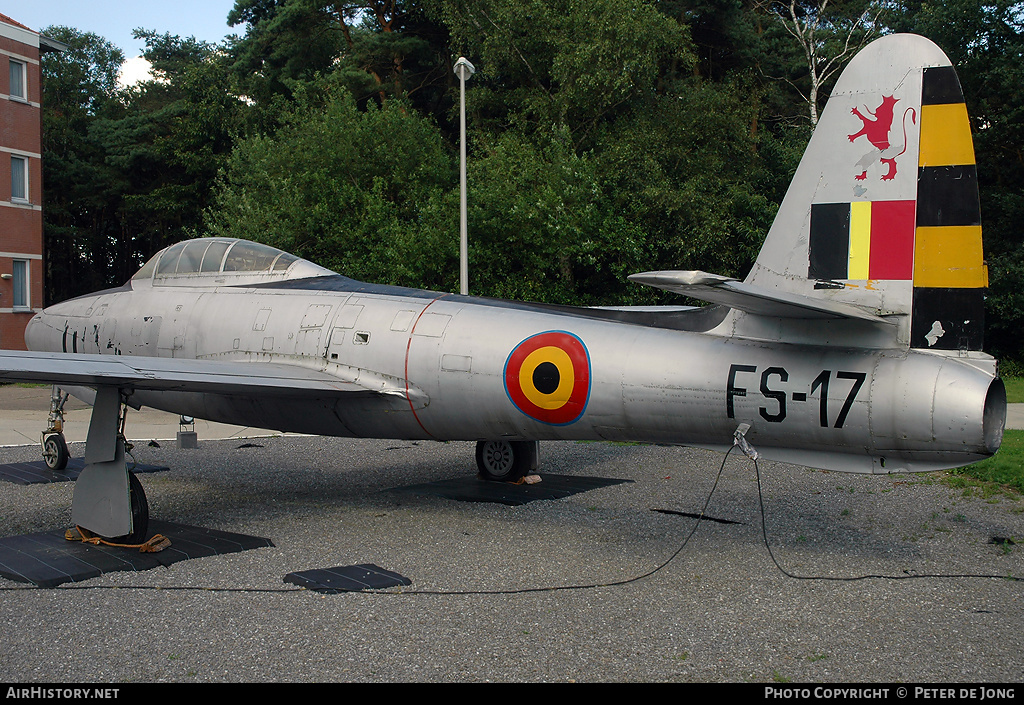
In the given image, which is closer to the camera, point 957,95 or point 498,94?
point 957,95

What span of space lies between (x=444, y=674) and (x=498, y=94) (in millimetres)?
26186

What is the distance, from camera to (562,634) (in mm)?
4965

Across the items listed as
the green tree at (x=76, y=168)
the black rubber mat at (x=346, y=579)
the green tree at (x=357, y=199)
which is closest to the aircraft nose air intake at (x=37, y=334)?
the black rubber mat at (x=346, y=579)

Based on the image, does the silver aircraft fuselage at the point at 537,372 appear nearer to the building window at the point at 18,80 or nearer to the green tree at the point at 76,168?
the building window at the point at 18,80

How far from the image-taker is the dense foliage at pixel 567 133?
21.7 metres

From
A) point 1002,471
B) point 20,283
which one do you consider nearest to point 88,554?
point 1002,471

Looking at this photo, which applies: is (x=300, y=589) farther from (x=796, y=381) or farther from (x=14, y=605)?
(x=796, y=381)

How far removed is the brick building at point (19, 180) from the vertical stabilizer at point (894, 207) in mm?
29171

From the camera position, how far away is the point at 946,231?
560cm

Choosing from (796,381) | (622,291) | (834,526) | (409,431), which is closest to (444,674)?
(796,381)

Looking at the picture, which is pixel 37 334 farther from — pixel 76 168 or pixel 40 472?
pixel 76 168

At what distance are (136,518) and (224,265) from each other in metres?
3.41

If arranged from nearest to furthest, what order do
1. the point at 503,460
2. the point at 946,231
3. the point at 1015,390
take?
the point at 946,231 → the point at 503,460 → the point at 1015,390

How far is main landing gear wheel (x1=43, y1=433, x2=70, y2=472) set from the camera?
1047 cm
